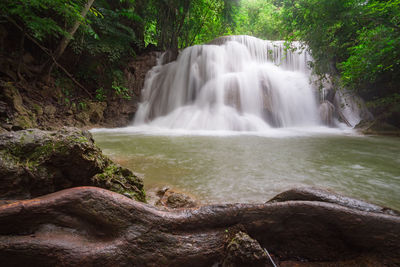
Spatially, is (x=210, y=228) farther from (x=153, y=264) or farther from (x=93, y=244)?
(x=93, y=244)

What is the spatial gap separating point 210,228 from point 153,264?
14.9 inches

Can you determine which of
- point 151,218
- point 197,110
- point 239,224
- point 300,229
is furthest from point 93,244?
point 197,110

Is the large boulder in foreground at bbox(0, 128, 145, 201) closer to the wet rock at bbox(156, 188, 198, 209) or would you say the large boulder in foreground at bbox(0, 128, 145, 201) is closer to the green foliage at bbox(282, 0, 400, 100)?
the wet rock at bbox(156, 188, 198, 209)

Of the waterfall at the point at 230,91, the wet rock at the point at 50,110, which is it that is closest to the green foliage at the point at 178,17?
the waterfall at the point at 230,91

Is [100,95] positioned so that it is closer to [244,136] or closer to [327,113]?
[244,136]

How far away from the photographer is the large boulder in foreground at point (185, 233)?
3.21 feet

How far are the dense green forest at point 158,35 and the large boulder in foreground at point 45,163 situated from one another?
496 centimetres

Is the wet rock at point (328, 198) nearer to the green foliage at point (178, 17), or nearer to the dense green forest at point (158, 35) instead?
the dense green forest at point (158, 35)

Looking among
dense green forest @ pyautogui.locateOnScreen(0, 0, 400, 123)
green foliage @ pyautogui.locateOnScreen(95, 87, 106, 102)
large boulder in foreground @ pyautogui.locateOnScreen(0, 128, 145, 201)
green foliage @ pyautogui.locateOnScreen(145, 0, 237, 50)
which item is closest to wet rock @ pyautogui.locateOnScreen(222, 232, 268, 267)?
large boulder in foreground @ pyautogui.locateOnScreen(0, 128, 145, 201)

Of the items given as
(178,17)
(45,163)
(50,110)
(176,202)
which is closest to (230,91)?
(50,110)

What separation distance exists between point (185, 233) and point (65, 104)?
9.82 m

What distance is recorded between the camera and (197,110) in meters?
10.4

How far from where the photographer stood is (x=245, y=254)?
3.14 ft

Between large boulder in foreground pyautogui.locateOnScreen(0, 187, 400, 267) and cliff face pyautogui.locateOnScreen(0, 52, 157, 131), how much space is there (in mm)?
3703
